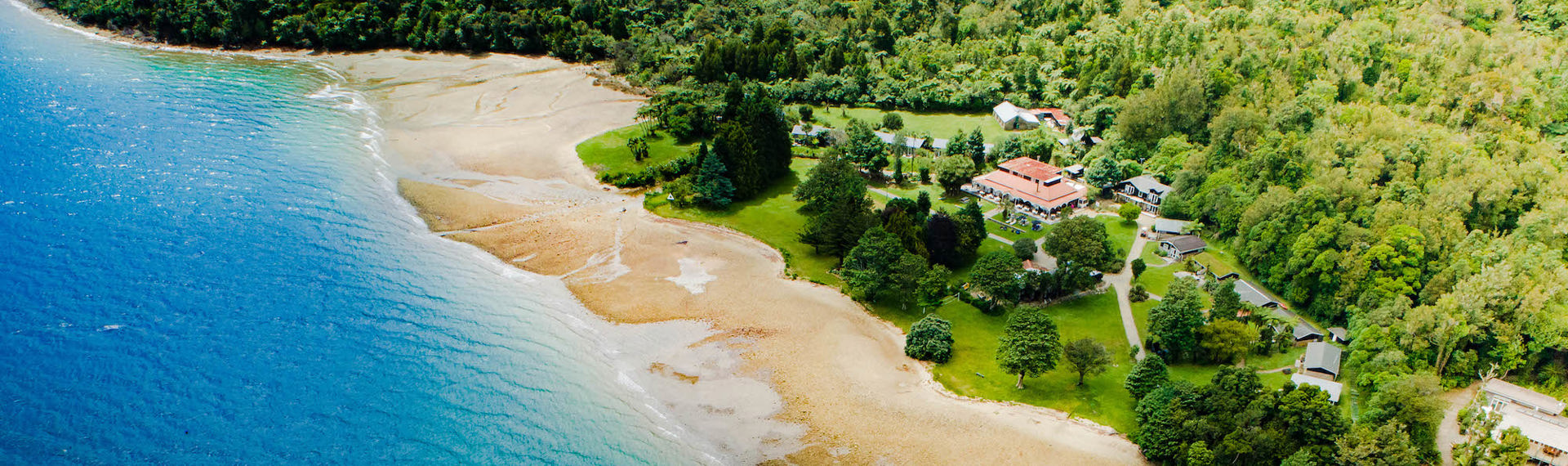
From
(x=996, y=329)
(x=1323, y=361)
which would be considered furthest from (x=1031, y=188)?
(x=1323, y=361)

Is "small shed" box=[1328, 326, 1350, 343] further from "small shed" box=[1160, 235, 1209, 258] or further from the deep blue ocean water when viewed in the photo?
the deep blue ocean water

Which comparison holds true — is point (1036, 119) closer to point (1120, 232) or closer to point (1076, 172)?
point (1076, 172)

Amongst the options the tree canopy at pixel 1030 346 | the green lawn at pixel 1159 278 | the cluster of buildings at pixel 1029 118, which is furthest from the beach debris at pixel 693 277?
the cluster of buildings at pixel 1029 118

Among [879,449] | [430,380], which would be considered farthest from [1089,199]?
[430,380]

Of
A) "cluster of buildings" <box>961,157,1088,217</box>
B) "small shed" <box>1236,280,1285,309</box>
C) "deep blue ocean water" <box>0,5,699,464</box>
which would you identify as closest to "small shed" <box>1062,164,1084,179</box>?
"cluster of buildings" <box>961,157,1088,217</box>

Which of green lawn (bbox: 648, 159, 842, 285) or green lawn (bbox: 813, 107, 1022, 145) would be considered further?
green lawn (bbox: 813, 107, 1022, 145)

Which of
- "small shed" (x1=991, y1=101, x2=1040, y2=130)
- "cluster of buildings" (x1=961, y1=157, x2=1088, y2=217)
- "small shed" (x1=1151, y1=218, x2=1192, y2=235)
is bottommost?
"small shed" (x1=1151, y1=218, x2=1192, y2=235)

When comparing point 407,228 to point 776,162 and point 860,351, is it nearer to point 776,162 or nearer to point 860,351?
point 776,162

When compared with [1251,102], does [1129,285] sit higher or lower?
lower
